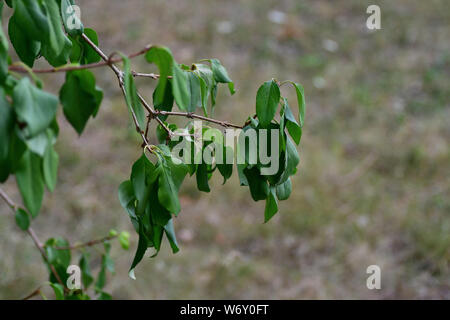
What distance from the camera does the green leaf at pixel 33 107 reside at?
45 cm

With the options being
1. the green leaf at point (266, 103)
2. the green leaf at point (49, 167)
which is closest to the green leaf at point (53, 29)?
the green leaf at point (49, 167)

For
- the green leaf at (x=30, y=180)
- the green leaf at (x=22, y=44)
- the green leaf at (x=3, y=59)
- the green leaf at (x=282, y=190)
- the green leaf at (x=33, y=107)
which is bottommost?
the green leaf at (x=282, y=190)

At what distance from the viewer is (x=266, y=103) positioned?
72 centimetres

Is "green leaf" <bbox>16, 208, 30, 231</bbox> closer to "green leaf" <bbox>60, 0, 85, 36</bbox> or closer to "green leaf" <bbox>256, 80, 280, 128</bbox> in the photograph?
"green leaf" <bbox>60, 0, 85, 36</bbox>

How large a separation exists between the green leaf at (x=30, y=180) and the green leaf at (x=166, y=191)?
8.0 inches

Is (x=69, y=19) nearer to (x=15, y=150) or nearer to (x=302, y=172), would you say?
(x=15, y=150)

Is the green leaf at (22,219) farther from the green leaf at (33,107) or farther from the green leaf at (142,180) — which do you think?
the green leaf at (33,107)

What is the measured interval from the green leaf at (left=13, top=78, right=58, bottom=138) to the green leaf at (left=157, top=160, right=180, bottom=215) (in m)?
0.22

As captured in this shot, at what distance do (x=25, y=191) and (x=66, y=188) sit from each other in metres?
2.33

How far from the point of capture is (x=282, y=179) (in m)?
0.73

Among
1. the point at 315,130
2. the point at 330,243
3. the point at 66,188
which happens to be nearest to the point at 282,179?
the point at 330,243

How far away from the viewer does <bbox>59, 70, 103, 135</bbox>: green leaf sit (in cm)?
53
